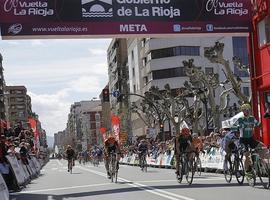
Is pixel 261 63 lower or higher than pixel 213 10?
lower

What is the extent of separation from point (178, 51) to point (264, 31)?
58.2 m

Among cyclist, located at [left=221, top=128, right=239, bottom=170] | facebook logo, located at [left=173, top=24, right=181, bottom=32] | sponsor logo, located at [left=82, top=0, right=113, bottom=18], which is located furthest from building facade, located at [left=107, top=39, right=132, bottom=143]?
cyclist, located at [left=221, top=128, right=239, bottom=170]

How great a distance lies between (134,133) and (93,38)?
261 ft

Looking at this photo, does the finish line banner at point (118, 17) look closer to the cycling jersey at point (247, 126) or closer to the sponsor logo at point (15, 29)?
the sponsor logo at point (15, 29)

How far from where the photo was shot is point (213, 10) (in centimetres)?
2380

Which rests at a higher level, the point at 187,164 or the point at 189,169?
the point at 187,164

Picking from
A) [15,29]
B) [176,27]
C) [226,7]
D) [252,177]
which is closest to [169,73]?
[226,7]

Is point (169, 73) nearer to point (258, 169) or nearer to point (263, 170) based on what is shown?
point (258, 169)

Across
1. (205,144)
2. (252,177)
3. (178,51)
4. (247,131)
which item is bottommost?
(252,177)

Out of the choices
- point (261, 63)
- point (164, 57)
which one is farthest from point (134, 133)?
point (261, 63)

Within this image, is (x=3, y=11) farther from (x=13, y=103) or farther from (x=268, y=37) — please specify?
(x=13, y=103)

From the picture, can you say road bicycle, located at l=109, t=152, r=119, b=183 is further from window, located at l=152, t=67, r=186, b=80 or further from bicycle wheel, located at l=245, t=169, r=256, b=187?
window, located at l=152, t=67, r=186, b=80

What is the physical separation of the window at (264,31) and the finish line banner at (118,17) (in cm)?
105

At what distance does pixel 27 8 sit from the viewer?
22.0m
